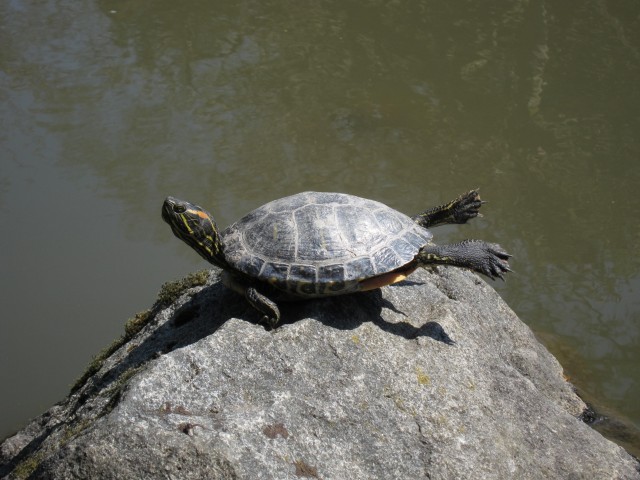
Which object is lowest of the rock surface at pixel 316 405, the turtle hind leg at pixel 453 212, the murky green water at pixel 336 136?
the murky green water at pixel 336 136

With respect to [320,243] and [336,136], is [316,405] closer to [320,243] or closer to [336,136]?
[320,243]

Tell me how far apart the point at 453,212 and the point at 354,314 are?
1247 mm

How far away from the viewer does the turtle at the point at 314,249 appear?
3.56 metres

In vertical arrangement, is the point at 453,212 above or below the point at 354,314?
above

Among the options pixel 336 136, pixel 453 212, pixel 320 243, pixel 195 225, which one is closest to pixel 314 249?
pixel 320 243

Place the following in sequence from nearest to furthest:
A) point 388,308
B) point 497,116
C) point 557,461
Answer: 1. point 557,461
2. point 388,308
3. point 497,116

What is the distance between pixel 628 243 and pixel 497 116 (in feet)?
10.5

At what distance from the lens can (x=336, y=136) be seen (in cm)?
988

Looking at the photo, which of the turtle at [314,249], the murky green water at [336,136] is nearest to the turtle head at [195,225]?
the turtle at [314,249]

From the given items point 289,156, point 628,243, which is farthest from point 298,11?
point 628,243

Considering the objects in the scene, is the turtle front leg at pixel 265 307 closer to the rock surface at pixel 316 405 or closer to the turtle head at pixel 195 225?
the rock surface at pixel 316 405

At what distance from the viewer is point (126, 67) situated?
38.9ft

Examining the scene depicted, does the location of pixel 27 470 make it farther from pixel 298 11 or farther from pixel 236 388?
pixel 298 11

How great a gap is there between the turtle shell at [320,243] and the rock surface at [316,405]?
0.24m
